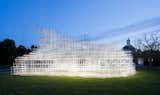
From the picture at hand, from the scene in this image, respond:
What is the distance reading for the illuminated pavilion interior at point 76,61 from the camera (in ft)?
77.5

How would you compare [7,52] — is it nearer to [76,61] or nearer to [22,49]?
[22,49]

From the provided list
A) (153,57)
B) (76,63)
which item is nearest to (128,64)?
(76,63)

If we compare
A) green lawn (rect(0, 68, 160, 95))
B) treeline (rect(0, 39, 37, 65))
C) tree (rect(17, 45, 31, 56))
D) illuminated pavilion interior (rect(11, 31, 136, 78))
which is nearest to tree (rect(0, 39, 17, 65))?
treeline (rect(0, 39, 37, 65))

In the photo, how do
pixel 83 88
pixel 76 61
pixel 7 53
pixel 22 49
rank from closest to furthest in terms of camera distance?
pixel 83 88, pixel 76 61, pixel 7 53, pixel 22 49

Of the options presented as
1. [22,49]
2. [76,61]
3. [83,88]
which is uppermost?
[22,49]

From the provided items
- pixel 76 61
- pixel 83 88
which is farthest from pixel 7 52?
pixel 83 88

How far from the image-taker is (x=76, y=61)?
79.7 feet

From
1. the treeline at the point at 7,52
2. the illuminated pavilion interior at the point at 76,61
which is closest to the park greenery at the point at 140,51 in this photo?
the treeline at the point at 7,52

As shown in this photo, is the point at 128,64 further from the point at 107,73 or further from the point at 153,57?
the point at 153,57

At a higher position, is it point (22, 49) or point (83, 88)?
point (22, 49)

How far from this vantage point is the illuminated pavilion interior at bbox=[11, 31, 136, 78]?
23625 millimetres

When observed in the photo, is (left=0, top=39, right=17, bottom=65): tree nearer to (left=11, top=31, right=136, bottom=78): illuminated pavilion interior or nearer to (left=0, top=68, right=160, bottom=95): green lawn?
(left=11, top=31, right=136, bottom=78): illuminated pavilion interior

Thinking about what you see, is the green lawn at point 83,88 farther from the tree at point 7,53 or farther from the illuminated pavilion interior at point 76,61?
the tree at point 7,53

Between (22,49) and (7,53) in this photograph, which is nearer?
(7,53)
